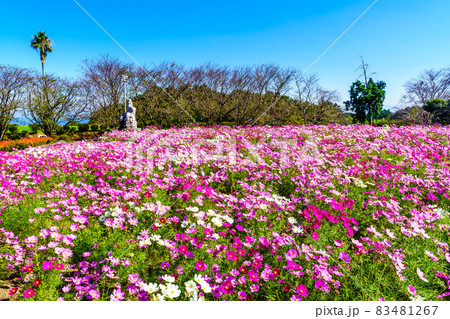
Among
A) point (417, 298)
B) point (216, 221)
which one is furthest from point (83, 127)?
point (417, 298)

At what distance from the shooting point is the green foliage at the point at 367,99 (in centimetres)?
2867

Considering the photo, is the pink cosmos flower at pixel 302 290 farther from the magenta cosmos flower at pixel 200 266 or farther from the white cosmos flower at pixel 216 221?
the white cosmos flower at pixel 216 221

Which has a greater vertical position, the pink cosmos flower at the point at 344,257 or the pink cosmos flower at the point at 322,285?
the pink cosmos flower at the point at 344,257

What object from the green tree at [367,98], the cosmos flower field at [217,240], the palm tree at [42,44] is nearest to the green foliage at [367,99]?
the green tree at [367,98]

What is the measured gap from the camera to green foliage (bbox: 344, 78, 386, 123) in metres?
28.7

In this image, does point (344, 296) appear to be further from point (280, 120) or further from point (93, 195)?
point (280, 120)

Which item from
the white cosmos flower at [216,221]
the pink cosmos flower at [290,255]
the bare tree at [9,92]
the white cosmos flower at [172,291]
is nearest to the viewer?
the white cosmos flower at [172,291]

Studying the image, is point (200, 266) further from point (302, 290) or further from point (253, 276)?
point (302, 290)

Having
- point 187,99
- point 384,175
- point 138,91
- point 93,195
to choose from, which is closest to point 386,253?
point 384,175

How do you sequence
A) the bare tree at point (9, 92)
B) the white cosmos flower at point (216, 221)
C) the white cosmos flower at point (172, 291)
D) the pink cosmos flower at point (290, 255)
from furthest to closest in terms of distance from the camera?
the bare tree at point (9, 92) → the white cosmos flower at point (216, 221) → the pink cosmos flower at point (290, 255) → the white cosmos flower at point (172, 291)

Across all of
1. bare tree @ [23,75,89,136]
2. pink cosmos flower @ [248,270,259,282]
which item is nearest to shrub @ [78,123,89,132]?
bare tree @ [23,75,89,136]

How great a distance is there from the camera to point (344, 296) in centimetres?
229

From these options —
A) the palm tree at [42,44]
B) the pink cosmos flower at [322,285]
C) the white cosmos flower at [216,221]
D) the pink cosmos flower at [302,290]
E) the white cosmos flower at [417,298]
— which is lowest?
the white cosmos flower at [417,298]

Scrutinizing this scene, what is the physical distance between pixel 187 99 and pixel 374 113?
23.6 metres
